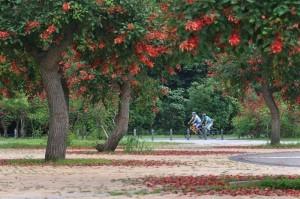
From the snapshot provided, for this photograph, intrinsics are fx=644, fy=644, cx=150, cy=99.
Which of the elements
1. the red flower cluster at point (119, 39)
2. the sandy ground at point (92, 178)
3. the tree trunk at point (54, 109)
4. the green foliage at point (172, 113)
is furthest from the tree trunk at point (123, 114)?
the green foliage at point (172, 113)

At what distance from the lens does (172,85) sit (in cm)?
7394

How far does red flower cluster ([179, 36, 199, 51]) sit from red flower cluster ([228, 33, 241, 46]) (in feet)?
1.84

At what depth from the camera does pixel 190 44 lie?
1014 cm

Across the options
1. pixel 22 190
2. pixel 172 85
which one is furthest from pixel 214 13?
pixel 172 85

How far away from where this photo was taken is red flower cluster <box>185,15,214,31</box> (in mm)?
9891

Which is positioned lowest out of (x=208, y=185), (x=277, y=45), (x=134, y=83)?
(x=208, y=185)

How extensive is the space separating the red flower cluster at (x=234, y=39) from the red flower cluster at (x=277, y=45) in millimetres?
609

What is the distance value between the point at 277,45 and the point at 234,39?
2.38ft

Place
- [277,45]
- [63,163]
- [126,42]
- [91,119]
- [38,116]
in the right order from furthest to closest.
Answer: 1. [38,116]
2. [91,119]
3. [63,163]
4. [126,42]
5. [277,45]

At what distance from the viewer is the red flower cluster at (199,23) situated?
9.89 metres

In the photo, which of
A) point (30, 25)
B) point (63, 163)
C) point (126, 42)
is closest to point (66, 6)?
point (30, 25)

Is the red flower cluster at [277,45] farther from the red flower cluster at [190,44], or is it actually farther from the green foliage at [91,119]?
the green foliage at [91,119]

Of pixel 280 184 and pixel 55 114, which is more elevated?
pixel 55 114

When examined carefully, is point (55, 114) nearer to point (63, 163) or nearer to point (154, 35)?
point (63, 163)
